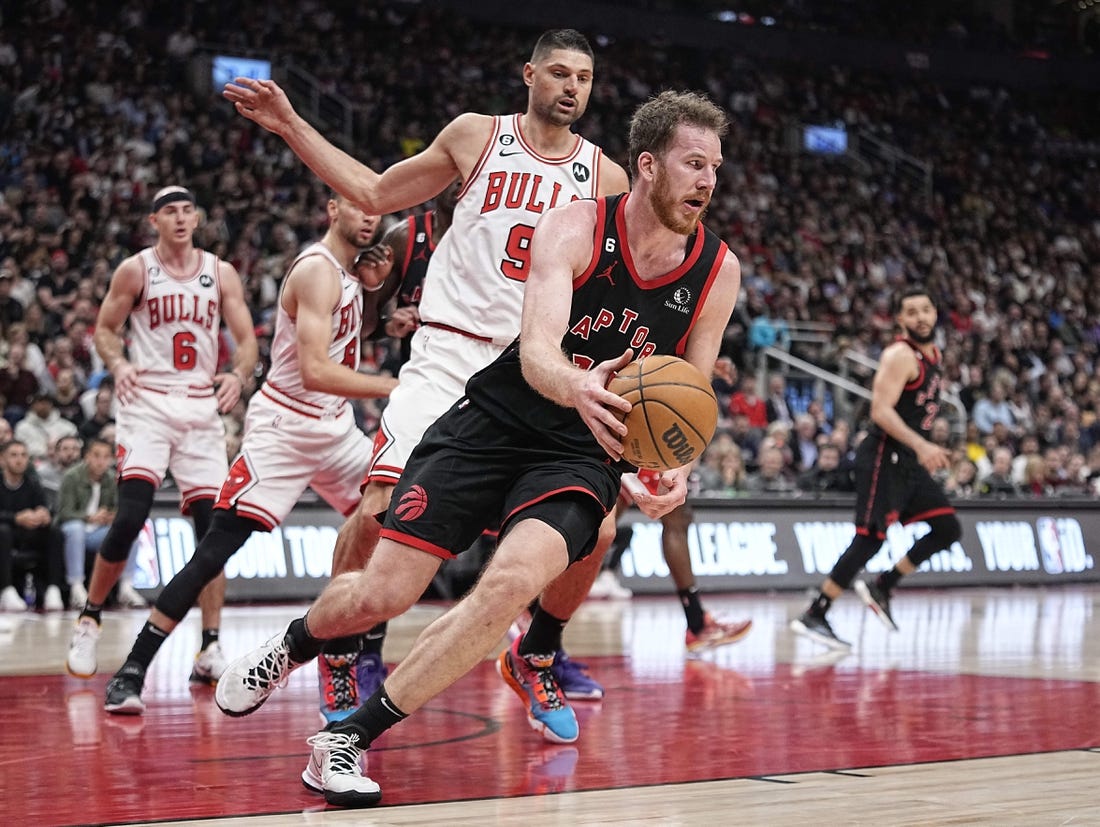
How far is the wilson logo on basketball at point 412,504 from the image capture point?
4.39 m

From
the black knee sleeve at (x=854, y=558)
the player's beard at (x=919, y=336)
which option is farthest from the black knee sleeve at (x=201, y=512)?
the player's beard at (x=919, y=336)

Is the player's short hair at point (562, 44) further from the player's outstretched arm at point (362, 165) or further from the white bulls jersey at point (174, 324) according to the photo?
the white bulls jersey at point (174, 324)

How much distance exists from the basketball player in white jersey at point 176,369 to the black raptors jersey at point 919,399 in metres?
4.31

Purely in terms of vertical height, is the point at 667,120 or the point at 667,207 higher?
the point at 667,120

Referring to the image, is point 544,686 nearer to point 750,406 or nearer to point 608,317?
point 608,317

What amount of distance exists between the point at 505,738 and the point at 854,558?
15.1ft

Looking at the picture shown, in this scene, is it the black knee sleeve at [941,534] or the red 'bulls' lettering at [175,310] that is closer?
the red 'bulls' lettering at [175,310]

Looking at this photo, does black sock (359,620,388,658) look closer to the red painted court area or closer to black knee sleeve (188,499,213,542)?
the red painted court area

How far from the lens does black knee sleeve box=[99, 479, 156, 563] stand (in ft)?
22.5

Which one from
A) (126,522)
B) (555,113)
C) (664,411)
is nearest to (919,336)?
(555,113)

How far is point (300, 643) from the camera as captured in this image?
4820 mm

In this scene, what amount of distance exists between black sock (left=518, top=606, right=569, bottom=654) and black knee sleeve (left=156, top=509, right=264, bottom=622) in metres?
1.39

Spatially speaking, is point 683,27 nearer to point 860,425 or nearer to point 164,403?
point 860,425

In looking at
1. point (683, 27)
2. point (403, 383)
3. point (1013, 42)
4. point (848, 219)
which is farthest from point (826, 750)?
point (1013, 42)
